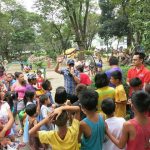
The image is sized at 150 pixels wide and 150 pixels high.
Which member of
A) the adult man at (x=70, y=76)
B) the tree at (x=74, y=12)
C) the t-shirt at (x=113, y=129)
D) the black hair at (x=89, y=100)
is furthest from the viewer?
the tree at (x=74, y=12)

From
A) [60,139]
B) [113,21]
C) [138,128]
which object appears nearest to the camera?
[138,128]

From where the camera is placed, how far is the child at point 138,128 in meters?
3.26

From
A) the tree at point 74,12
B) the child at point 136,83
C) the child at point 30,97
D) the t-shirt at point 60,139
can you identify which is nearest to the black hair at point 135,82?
the child at point 136,83

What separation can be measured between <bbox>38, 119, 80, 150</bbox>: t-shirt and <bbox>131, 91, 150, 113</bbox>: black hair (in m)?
0.69

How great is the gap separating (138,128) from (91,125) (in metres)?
0.59

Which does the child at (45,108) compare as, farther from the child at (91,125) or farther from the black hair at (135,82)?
the child at (91,125)

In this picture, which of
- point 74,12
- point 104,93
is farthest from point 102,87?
point 74,12

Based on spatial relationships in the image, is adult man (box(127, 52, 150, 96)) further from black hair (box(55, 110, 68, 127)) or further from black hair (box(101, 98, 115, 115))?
black hair (box(55, 110, 68, 127))

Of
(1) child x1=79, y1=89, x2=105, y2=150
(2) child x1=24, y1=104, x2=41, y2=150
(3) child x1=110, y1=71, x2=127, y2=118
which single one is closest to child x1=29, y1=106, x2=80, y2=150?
(1) child x1=79, y1=89, x2=105, y2=150

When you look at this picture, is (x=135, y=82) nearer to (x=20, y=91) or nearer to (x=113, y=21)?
(x=20, y=91)

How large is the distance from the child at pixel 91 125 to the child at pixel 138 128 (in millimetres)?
366

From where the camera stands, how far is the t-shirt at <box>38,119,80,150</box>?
11.3 ft

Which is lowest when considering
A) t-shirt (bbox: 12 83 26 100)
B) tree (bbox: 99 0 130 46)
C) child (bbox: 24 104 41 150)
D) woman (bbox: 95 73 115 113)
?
child (bbox: 24 104 41 150)

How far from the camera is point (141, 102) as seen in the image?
3.33 metres
